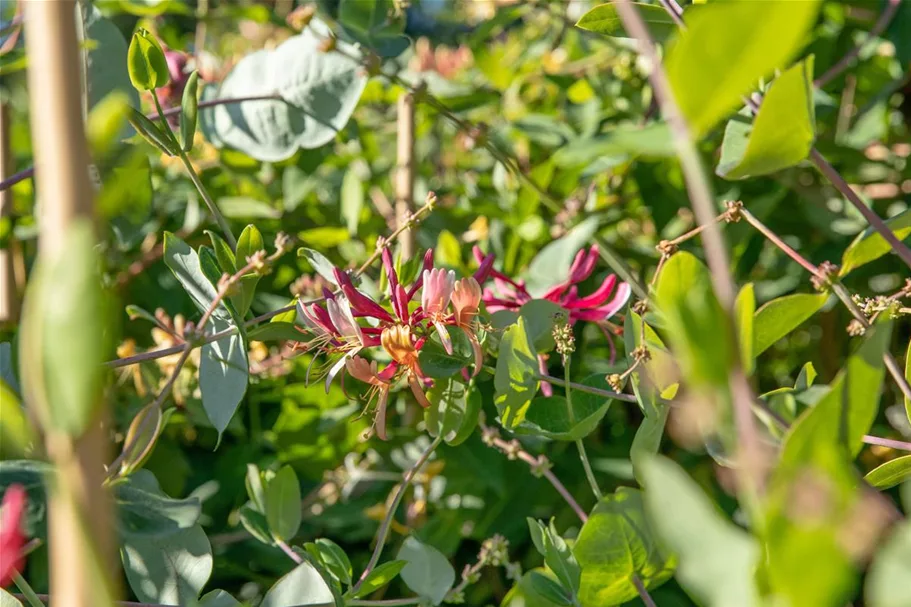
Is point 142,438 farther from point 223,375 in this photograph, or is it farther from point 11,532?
point 11,532

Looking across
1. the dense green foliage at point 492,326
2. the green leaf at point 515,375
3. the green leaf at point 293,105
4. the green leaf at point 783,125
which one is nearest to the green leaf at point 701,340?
the dense green foliage at point 492,326

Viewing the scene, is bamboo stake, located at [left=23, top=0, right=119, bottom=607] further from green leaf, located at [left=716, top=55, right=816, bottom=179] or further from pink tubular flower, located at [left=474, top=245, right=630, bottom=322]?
pink tubular flower, located at [left=474, top=245, right=630, bottom=322]

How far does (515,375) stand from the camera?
0.42 meters

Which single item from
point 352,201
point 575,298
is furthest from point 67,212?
point 352,201

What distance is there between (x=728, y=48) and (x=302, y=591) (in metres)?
0.32

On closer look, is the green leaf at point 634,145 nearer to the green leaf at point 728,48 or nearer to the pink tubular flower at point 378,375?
the green leaf at point 728,48

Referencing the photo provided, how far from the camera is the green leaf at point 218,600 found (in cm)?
39

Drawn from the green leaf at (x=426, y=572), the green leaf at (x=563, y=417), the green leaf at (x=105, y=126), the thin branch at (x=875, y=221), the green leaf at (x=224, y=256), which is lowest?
the green leaf at (x=426, y=572)

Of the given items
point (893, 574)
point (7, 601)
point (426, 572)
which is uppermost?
Result: point (893, 574)

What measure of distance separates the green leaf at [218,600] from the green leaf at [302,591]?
2 cm

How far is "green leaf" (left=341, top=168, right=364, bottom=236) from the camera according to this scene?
0.78m

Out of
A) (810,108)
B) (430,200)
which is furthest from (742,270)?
(810,108)

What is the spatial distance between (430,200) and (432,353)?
0.29 feet

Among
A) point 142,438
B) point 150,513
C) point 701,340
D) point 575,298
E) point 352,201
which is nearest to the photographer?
point 701,340
